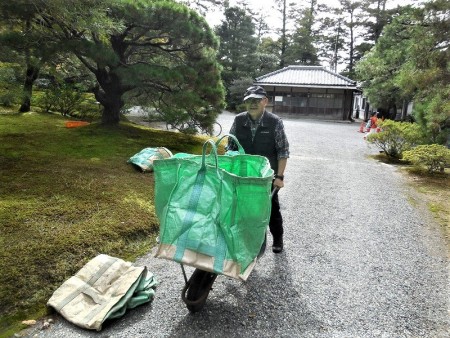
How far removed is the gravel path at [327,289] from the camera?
2.24m

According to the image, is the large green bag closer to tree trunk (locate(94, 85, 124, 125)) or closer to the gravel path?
the gravel path

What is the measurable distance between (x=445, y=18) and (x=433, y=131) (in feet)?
12.8

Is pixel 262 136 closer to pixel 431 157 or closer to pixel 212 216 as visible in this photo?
pixel 212 216

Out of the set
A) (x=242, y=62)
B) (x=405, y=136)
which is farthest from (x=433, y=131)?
(x=242, y=62)

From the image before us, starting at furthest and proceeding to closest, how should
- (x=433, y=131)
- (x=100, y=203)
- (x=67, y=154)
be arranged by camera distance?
(x=433, y=131)
(x=67, y=154)
(x=100, y=203)

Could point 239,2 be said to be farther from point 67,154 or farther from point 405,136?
point 67,154

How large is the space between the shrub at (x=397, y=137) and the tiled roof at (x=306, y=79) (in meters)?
13.6

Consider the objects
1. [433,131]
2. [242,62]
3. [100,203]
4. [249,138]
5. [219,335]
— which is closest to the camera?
[219,335]

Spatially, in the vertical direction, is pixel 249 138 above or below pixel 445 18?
below

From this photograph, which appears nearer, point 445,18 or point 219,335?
point 219,335

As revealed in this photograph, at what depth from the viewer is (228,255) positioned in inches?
73.1

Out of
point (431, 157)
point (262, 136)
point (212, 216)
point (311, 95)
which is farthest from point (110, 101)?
point (311, 95)

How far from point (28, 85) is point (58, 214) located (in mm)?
6066

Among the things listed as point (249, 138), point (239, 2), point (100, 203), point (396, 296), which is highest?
point (239, 2)
